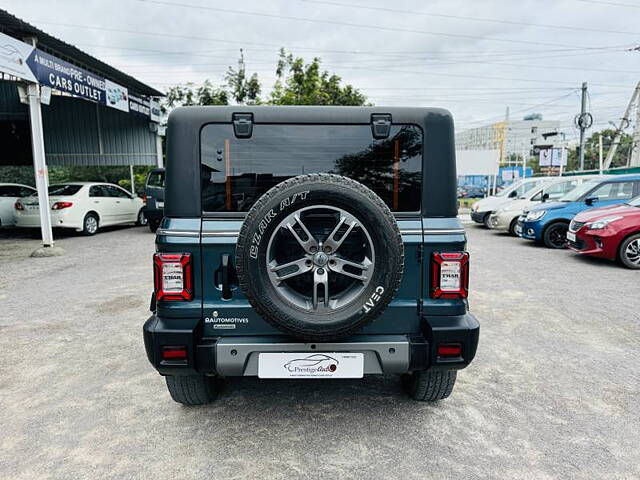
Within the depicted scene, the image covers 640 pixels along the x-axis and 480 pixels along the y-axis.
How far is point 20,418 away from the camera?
3053mm

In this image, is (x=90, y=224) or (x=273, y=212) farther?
(x=90, y=224)

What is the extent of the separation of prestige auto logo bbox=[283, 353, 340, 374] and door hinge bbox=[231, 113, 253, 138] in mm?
1341

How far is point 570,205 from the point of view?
1011cm

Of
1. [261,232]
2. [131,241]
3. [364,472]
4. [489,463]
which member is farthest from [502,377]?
[131,241]

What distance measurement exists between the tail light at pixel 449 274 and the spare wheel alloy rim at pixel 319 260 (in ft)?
1.51

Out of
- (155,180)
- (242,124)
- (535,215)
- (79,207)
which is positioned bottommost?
(535,215)

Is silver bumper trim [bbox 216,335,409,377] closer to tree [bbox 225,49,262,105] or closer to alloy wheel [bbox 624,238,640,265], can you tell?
alloy wheel [bbox 624,238,640,265]

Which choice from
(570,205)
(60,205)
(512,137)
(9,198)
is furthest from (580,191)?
(512,137)

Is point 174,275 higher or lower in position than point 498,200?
higher

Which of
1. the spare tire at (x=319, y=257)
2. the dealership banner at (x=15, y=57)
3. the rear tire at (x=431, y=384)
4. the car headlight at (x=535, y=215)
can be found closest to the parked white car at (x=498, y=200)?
the car headlight at (x=535, y=215)

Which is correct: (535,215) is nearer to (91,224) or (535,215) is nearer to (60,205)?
(91,224)

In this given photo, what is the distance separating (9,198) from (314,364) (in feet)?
47.1

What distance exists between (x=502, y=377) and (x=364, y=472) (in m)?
1.73

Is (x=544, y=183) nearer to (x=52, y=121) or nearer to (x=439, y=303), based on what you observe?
(x=439, y=303)
